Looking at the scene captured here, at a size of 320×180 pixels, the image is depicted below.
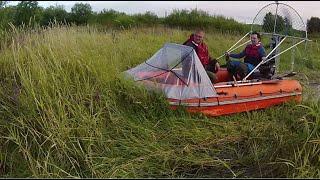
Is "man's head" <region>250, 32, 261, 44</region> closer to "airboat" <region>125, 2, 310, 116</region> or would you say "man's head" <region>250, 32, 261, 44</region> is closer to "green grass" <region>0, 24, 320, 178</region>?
"airboat" <region>125, 2, 310, 116</region>

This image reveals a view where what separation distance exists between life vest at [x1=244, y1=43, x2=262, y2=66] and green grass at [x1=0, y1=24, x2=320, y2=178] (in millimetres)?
1724

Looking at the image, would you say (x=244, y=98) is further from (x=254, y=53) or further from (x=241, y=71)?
(x=254, y=53)

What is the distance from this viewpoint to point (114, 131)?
5.06m

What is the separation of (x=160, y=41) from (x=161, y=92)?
7.26 m

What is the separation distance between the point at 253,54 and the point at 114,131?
12.6ft

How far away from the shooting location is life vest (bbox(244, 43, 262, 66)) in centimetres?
772

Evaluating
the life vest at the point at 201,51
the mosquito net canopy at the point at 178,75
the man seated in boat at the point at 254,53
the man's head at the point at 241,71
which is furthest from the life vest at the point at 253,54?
the mosquito net canopy at the point at 178,75

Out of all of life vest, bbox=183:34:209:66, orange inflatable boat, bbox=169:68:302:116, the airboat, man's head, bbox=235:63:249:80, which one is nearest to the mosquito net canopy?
the airboat

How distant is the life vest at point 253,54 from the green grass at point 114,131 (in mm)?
1724

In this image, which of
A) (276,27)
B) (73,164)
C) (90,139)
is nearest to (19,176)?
(73,164)

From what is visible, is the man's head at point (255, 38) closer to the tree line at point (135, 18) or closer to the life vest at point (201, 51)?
the life vest at point (201, 51)

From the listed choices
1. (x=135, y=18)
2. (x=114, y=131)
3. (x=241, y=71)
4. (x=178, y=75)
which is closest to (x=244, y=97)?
(x=241, y=71)

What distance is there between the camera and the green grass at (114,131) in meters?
4.36

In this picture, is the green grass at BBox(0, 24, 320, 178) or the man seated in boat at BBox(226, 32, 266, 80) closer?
the green grass at BBox(0, 24, 320, 178)
